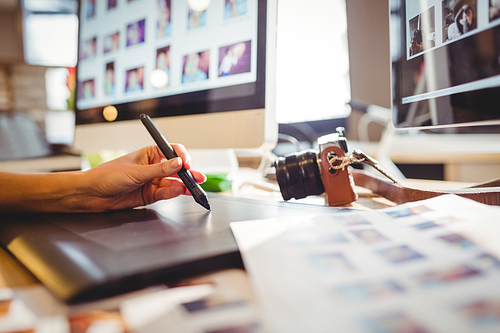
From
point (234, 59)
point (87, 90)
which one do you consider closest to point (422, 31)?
point (234, 59)

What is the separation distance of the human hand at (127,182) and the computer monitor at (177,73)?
0.61 ft

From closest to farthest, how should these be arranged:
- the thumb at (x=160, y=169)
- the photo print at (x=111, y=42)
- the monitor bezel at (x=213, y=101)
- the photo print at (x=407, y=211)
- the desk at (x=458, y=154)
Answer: the photo print at (x=407, y=211) < the thumb at (x=160, y=169) < the monitor bezel at (x=213, y=101) < the photo print at (x=111, y=42) < the desk at (x=458, y=154)

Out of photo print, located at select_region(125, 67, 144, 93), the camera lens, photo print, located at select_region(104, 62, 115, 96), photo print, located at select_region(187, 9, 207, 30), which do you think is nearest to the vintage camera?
the camera lens

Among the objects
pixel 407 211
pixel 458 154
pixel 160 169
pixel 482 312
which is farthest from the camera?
pixel 458 154

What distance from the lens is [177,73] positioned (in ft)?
2.29

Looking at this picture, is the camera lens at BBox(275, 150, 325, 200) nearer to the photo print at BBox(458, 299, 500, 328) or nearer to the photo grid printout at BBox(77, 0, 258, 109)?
the photo grid printout at BBox(77, 0, 258, 109)

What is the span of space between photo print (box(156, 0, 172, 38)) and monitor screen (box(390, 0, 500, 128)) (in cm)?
48

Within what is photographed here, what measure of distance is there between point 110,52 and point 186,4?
30cm

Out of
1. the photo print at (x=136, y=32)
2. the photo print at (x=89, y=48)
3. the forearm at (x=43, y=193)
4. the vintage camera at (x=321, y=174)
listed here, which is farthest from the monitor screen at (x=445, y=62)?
the photo print at (x=89, y=48)

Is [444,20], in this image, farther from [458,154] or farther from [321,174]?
[458,154]

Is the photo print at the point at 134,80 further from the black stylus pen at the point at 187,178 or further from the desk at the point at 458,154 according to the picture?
the desk at the point at 458,154

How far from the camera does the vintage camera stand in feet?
1.41

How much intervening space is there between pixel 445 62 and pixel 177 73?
52cm

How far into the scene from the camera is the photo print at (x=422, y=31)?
40cm
